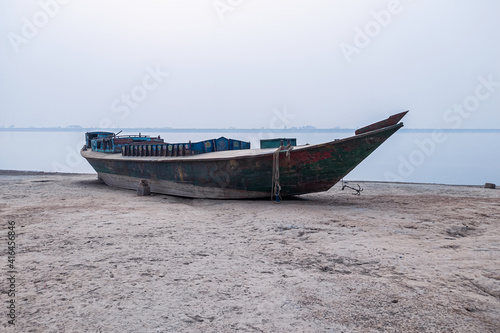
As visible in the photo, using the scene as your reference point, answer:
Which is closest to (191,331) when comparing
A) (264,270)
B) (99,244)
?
(264,270)

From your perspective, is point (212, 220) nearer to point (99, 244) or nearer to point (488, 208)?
point (99, 244)

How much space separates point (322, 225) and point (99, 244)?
3.73 meters

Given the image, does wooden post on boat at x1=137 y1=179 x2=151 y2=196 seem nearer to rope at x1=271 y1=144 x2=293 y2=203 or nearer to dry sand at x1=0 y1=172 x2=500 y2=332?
dry sand at x1=0 y1=172 x2=500 y2=332

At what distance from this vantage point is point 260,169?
8781 millimetres

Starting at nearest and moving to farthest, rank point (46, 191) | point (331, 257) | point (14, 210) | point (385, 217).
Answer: point (331, 257), point (385, 217), point (14, 210), point (46, 191)

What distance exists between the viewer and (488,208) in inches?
312

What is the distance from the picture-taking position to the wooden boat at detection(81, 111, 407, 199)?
8180 mm

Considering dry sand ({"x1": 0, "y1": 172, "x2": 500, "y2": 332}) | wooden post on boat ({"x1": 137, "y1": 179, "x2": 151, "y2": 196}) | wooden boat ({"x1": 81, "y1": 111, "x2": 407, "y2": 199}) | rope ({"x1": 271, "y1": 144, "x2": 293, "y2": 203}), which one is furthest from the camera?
wooden post on boat ({"x1": 137, "y1": 179, "x2": 151, "y2": 196})

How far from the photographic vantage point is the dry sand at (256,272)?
3010 millimetres

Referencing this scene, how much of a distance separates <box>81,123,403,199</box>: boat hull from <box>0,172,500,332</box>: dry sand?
5.34 feet

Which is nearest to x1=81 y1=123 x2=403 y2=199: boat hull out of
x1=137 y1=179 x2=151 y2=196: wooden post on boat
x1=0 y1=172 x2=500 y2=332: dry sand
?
x1=137 y1=179 x2=151 y2=196: wooden post on boat

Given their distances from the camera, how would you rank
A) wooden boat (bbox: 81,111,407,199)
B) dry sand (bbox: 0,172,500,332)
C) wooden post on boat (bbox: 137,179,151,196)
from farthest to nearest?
wooden post on boat (bbox: 137,179,151,196) → wooden boat (bbox: 81,111,407,199) → dry sand (bbox: 0,172,500,332)

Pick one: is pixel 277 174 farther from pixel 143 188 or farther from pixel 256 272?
pixel 143 188

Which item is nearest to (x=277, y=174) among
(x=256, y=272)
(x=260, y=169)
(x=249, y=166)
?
(x=260, y=169)
